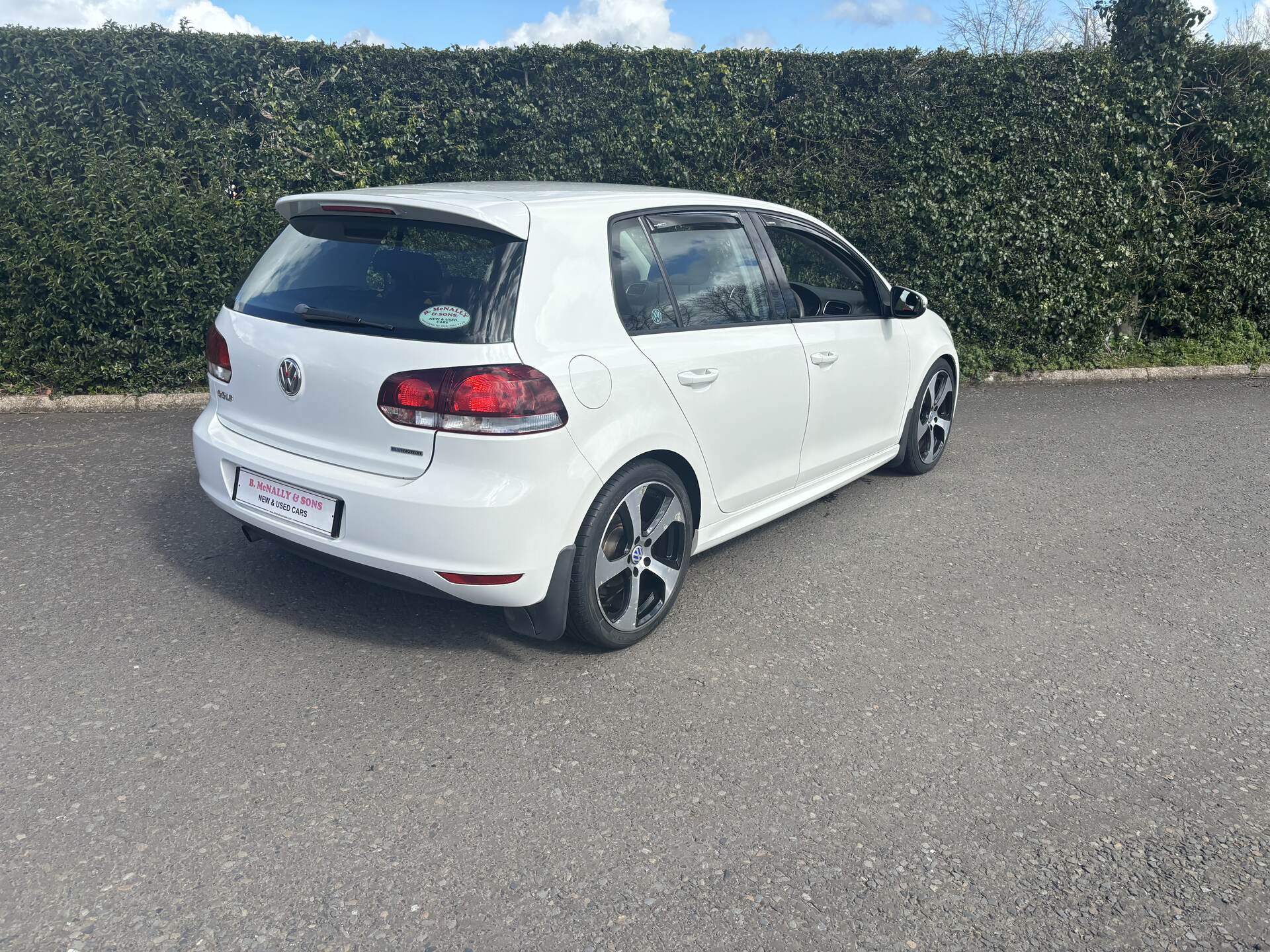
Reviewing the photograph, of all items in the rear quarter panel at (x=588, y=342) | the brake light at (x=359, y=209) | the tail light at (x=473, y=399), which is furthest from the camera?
the brake light at (x=359, y=209)

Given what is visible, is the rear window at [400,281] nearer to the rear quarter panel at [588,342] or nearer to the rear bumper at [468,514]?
the rear quarter panel at [588,342]

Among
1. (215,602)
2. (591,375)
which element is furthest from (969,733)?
(215,602)

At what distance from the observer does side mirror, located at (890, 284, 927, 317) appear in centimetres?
557

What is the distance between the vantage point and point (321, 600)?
170 inches

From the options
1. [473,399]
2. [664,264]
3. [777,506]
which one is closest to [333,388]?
[473,399]

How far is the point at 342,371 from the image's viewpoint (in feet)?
11.6

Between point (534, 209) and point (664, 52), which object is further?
point (664, 52)

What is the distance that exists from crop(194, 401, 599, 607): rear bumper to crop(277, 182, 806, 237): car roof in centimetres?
79

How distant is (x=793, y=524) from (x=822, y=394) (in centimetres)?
89

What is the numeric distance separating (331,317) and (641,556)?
144 centimetres

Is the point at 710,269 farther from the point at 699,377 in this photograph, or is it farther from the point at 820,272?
the point at 820,272

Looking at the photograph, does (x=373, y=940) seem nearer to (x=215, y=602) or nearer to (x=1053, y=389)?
(x=215, y=602)

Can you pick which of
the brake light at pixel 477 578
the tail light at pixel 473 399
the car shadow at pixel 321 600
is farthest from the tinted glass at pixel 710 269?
the car shadow at pixel 321 600

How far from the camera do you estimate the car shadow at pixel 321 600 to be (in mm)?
4035
